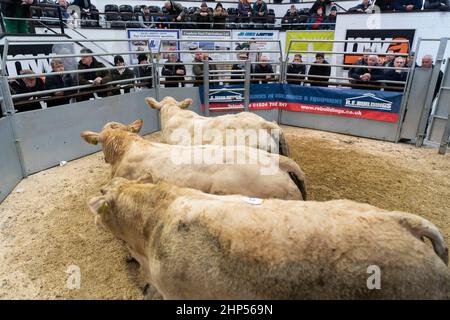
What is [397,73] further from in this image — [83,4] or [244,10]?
[83,4]

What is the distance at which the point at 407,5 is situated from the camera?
9.73 m

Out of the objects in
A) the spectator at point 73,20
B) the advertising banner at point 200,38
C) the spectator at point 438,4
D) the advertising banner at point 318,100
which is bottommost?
the advertising banner at point 318,100

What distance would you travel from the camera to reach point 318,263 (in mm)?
1697

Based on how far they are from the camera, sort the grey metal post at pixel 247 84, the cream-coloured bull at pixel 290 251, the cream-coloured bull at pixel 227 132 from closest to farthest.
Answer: the cream-coloured bull at pixel 290 251
the cream-coloured bull at pixel 227 132
the grey metal post at pixel 247 84

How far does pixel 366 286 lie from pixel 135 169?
99.9 inches

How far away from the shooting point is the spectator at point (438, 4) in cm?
882

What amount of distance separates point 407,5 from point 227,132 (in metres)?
8.73

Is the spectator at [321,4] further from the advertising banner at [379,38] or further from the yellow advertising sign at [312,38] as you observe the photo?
the advertising banner at [379,38]

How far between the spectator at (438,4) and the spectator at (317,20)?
4.18 m

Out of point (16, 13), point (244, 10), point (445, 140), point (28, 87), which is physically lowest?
point (445, 140)

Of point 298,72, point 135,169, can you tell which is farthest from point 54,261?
point 298,72

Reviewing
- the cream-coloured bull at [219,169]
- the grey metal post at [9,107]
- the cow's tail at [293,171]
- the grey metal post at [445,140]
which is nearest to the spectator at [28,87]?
the grey metal post at [9,107]

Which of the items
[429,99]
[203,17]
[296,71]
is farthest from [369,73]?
[203,17]
